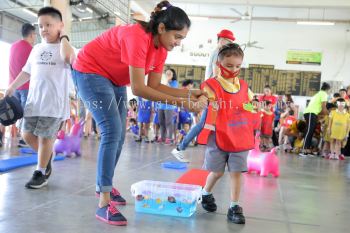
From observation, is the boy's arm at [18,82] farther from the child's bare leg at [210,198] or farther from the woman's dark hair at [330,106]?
the woman's dark hair at [330,106]

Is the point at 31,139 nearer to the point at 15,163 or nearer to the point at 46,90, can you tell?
the point at 46,90

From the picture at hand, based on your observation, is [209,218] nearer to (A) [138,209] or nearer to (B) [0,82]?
(A) [138,209]

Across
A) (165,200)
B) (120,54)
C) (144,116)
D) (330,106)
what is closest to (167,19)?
(120,54)

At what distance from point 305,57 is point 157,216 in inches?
566

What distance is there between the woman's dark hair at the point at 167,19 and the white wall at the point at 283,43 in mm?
13992

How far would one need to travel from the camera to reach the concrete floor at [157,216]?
6.88 ft

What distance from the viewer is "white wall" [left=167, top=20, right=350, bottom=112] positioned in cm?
1516

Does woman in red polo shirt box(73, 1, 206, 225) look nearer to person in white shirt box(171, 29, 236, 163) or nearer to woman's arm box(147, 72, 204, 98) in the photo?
woman's arm box(147, 72, 204, 98)

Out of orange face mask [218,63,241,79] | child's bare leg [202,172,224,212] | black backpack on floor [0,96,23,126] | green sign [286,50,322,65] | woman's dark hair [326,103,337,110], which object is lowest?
child's bare leg [202,172,224,212]

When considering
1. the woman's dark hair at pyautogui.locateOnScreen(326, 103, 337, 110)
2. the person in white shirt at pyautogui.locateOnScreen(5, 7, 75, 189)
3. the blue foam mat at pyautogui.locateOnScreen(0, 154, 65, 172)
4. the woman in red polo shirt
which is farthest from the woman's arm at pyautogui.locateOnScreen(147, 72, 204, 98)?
the woman's dark hair at pyautogui.locateOnScreen(326, 103, 337, 110)

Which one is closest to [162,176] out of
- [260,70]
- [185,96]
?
[185,96]

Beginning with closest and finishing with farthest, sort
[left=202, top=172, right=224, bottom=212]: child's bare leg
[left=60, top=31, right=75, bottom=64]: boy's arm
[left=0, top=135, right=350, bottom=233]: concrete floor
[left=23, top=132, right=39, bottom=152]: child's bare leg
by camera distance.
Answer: [left=0, top=135, right=350, bottom=233]: concrete floor < [left=202, top=172, right=224, bottom=212]: child's bare leg < [left=60, top=31, right=75, bottom=64]: boy's arm < [left=23, top=132, right=39, bottom=152]: child's bare leg

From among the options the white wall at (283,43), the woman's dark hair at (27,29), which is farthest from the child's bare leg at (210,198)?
the white wall at (283,43)

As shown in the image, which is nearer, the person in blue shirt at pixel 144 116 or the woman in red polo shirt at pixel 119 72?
the woman in red polo shirt at pixel 119 72
